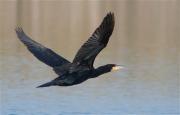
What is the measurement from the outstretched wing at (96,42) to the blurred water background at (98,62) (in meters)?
3.32

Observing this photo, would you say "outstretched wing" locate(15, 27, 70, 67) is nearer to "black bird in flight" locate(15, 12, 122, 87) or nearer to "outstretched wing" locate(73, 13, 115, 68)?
"black bird in flight" locate(15, 12, 122, 87)

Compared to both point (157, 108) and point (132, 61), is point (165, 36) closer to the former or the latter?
point (132, 61)

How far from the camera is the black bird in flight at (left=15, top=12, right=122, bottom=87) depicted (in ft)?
45.6

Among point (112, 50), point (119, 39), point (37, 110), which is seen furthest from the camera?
point (119, 39)

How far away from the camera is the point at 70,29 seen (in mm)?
40375

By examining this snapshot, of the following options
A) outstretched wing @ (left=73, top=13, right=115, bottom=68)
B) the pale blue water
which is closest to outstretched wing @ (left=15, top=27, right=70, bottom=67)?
outstretched wing @ (left=73, top=13, right=115, bottom=68)

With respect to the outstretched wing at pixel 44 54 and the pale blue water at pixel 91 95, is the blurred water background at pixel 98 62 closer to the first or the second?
the pale blue water at pixel 91 95

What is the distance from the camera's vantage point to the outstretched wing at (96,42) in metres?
13.7

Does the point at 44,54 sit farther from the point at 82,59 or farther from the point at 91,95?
the point at 91,95

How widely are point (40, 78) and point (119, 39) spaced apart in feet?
42.1

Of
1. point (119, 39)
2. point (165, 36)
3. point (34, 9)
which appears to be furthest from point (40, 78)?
point (34, 9)

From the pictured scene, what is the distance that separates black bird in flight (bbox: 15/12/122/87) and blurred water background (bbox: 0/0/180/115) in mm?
2749

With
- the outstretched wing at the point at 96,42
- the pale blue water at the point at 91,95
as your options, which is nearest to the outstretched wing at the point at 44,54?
the outstretched wing at the point at 96,42

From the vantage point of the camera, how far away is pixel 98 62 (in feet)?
87.6
